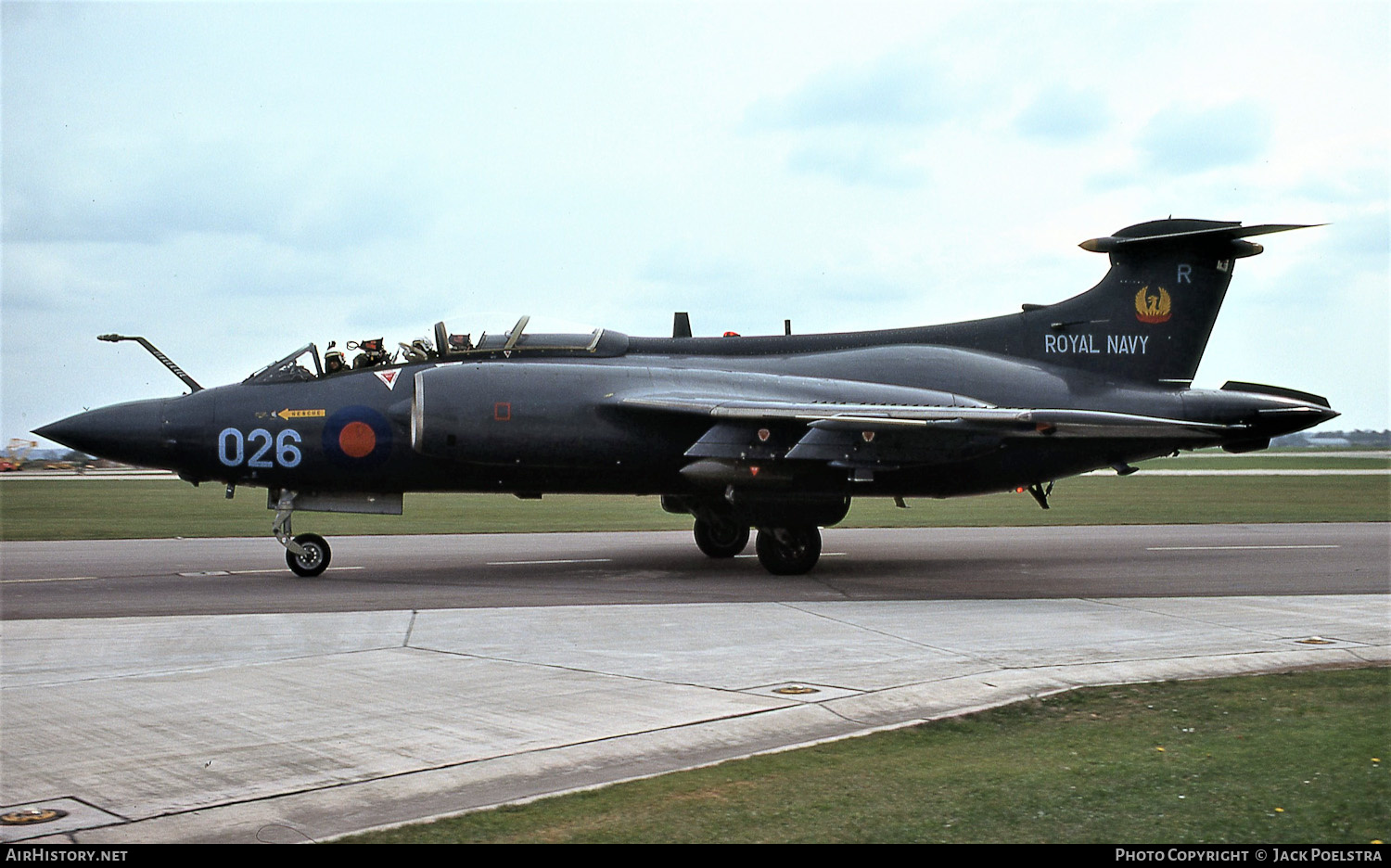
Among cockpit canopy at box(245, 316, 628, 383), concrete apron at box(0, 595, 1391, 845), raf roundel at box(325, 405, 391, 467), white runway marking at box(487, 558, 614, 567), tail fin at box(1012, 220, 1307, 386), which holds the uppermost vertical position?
tail fin at box(1012, 220, 1307, 386)

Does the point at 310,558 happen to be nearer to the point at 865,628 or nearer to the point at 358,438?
the point at 358,438

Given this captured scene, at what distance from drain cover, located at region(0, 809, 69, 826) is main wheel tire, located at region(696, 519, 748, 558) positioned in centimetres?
1238

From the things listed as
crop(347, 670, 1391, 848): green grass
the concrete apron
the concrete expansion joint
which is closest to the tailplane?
the concrete apron

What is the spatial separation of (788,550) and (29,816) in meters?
10.8

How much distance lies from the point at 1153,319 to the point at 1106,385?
49.9 inches

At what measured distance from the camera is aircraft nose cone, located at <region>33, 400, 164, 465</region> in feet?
47.0

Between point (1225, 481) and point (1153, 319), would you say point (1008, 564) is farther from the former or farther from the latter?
point (1225, 481)

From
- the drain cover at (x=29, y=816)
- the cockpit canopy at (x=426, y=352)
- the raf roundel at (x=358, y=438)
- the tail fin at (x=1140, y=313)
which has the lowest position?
the drain cover at (x=29, y=816)

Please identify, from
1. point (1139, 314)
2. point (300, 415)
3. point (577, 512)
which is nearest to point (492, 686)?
point (300, 415)

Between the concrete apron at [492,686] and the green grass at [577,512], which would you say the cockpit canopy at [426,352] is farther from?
the green grass at [577,512]

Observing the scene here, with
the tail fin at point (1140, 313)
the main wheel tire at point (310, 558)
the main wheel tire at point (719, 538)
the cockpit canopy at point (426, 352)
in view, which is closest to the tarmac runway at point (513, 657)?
the main wheel tire at point (310, 558)

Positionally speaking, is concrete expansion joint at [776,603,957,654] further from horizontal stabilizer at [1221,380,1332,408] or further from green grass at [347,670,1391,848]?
horizontal stabilizer at [1221,380,1332,408]

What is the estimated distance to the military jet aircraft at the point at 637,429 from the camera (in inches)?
564

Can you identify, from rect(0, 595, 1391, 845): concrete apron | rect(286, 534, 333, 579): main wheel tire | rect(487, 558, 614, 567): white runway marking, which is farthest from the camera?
rect(487, 558, 614, 567): white runway marking
